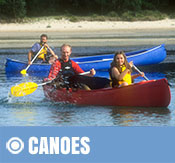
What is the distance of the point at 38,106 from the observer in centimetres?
1308

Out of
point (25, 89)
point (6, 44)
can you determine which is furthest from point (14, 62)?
point (6, 44)

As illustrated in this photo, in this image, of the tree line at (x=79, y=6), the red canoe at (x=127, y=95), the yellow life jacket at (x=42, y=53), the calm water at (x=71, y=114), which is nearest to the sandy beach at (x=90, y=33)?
the tree line at (x=79, y=6)

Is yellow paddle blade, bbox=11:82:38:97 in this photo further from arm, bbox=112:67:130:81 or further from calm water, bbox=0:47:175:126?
arm, bbox=112:67:130:81

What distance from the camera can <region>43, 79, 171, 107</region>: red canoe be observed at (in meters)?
12.0

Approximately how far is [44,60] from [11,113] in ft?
24.2

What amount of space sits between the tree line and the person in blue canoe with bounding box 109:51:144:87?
3580 centimetres

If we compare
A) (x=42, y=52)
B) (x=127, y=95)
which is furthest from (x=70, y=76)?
(x=42, y=52)

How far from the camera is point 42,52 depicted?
63.1 feet

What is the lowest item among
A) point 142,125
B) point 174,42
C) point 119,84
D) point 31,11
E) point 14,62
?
point 142,125

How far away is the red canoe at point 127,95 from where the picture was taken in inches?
474

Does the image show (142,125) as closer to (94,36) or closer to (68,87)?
(68,87)

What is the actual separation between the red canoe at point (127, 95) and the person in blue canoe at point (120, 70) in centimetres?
16

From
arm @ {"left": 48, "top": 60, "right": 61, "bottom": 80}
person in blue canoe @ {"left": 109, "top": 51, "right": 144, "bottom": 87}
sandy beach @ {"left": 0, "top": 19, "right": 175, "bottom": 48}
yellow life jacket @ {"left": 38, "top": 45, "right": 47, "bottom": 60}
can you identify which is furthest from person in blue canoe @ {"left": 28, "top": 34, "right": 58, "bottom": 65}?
sandy beach @ {"left": 0, "top": 19, "right": 175, "bottom": 48}

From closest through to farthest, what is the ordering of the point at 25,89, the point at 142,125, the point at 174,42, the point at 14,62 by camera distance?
1. the point at 142,125
2. the point at 25,89
3. the point at 14,62
4. the point at 174,42
